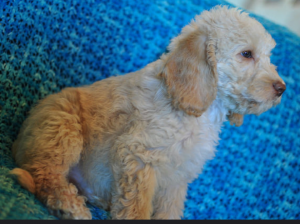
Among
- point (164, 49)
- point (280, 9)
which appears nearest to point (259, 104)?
point (164, 49)

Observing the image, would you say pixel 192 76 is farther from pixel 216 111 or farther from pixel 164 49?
pixel 164 49

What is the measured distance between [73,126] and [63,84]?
2.27ft

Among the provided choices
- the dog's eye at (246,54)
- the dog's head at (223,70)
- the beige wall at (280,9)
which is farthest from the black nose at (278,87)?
the beige wall at (280,9)

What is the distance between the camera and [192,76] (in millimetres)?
1533

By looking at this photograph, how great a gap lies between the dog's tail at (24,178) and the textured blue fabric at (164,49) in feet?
2.53

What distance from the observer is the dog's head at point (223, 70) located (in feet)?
5.02

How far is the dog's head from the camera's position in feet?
5.02

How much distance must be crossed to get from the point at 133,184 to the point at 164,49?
4.40 feet

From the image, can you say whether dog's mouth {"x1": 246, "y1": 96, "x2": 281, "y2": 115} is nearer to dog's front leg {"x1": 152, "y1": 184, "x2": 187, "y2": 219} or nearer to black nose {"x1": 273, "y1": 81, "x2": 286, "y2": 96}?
black nose {"x1": 273, "y1": 81, "x2": 286, "y2": 96}

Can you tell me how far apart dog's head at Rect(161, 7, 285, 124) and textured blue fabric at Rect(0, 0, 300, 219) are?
0.86 meters

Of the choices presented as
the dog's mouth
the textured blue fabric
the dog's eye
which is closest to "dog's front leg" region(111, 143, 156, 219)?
the dog's mouth

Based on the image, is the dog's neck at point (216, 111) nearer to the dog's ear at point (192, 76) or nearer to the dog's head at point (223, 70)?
the dog's head at point (223, 70)

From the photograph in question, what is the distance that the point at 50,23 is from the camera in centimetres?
220

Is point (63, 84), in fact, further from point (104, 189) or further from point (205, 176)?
point (205, 176)
